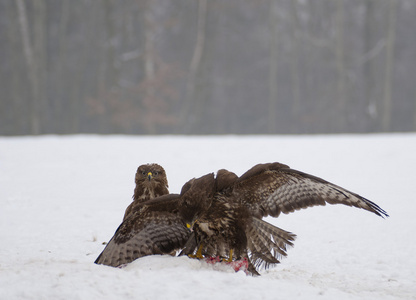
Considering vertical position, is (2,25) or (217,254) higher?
(2,25)

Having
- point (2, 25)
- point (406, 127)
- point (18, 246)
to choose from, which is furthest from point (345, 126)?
point (18, 246)

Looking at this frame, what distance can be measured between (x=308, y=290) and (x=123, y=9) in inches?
1037

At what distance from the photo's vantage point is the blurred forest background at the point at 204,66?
2484 cm

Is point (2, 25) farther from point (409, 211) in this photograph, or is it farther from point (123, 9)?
point (409, 211)

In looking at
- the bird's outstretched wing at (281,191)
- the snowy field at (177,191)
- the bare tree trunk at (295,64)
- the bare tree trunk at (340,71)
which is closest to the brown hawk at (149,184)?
the snowy field at (177,191)

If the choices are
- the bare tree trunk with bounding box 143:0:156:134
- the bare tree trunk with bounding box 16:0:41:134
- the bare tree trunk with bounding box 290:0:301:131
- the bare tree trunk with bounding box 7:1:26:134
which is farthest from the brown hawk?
the bare tree trunk with bounding box 290:0:301:131

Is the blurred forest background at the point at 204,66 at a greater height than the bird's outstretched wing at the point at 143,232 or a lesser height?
greater

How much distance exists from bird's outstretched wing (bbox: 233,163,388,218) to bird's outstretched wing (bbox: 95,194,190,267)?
1.70 ft

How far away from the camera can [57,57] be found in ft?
99.9

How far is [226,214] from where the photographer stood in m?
3.57

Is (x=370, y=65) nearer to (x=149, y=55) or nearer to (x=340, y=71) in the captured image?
(x=340, y=71)

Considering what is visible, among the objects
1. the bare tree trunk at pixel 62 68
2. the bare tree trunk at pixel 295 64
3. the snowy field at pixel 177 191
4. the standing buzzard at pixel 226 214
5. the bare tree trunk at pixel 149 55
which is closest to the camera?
the snowy field at pixel 177 191

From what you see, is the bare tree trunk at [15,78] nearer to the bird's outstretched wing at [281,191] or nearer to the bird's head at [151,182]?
the bird's head at [151,182]

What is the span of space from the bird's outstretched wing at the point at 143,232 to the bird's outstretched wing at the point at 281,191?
519 millimetres
